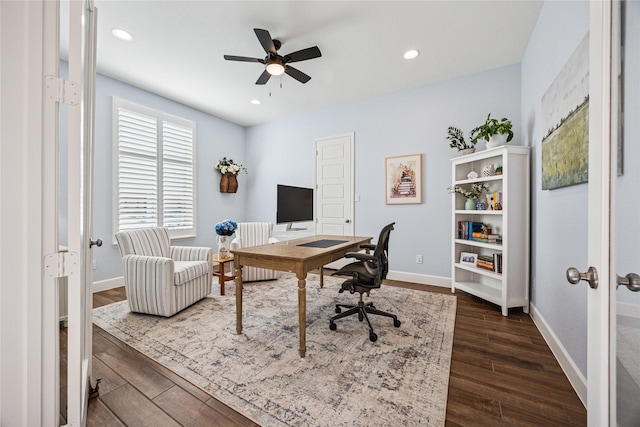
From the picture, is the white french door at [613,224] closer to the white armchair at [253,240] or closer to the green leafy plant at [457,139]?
the green leafy plant at [457,139]

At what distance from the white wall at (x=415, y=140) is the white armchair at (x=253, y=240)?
4.46 ft

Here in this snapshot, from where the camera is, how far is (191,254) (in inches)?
122

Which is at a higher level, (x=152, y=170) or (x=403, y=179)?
(x=152, y=170)

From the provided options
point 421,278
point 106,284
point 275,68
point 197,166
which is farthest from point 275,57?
point 106,284

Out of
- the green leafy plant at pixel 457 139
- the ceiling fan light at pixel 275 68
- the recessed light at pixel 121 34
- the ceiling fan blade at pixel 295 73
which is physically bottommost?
the green leafy plant at pixel 457 139

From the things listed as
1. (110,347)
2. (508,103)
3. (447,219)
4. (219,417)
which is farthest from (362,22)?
(110,347)

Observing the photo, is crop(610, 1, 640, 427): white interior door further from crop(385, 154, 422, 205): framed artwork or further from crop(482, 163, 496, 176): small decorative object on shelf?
crop(385, 154, 422, 205): framed artwork

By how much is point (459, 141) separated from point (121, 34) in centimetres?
393

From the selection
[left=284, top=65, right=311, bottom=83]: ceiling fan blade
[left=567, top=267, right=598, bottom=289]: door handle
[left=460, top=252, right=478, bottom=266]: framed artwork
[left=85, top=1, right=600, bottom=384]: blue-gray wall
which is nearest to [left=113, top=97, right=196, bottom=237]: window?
[left=85, top=1, right=600, bottom=384]: blue-gray wall

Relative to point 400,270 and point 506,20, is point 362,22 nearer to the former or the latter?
point 506,20

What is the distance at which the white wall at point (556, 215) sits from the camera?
5.04ft

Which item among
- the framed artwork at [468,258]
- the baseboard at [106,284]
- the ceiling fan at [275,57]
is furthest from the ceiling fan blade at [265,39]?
the baseboard at [106,284]

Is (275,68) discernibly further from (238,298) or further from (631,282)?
(631,282)

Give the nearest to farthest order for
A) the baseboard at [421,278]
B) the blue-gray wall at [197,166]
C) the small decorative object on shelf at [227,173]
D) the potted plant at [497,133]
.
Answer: the potted plant at [497,133] → the blue-gray wall at [197,166] → the baseboard at [421,278] → the small decorative object on shelf at [227,173]
